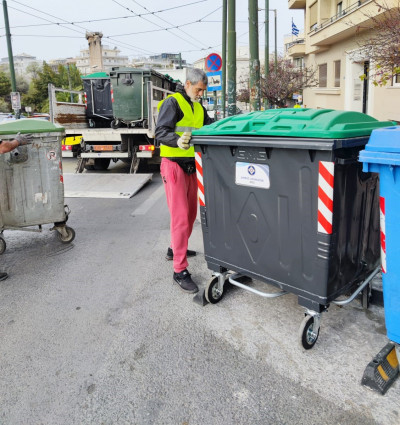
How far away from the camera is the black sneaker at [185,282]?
3.51m

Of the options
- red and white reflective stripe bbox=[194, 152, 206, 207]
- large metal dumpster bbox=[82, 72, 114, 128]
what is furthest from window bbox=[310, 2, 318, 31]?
red and white reflective stripe bbox=[194, 152, 206, 207]

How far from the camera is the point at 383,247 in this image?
2254 millimetres

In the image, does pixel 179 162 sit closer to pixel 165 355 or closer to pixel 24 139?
pixel 165 355

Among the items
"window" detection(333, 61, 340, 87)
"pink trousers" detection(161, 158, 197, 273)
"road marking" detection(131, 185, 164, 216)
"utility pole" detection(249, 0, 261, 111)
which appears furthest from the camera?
"window" detection(333, 61, 340, 87)

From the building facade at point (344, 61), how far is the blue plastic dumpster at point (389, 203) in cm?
1207

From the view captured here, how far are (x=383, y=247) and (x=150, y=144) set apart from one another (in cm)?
797

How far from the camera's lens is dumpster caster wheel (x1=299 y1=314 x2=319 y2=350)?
258 centimetres

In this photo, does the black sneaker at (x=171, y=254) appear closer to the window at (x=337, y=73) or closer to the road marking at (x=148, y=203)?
the road marking at (x=148, y=203)

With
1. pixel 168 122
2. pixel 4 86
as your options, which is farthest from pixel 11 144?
pixel 4 86

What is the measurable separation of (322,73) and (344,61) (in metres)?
5.25

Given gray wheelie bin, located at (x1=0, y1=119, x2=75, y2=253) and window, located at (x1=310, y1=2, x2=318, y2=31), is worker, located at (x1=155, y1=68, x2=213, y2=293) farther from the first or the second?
window, located at (x1=310, y1=2, x2=318, y2=31)

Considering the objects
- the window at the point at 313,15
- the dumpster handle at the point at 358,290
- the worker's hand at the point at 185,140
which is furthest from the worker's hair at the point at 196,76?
the window at the point at 313,15

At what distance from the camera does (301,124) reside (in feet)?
7.88

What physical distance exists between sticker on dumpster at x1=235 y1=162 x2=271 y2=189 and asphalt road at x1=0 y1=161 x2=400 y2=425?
1034 mm
